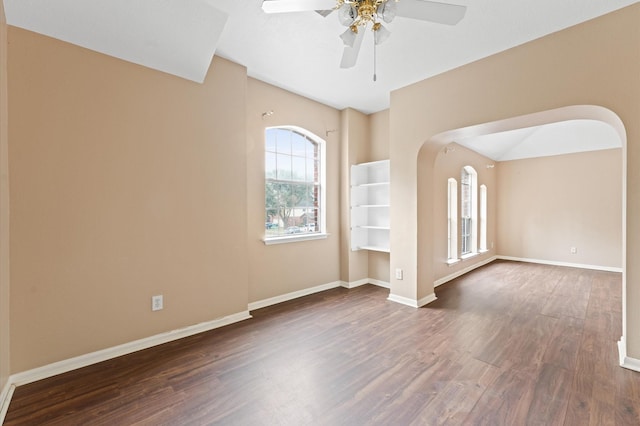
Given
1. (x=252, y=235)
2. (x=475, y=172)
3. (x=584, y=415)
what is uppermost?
(x=475, y=172)

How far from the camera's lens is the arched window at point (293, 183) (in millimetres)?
3779

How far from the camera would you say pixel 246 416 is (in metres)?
1.68

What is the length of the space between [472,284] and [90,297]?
16.8ft

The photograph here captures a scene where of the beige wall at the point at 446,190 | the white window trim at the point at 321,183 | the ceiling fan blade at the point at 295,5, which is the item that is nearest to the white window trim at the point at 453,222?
the beige wall at the point at 446,190

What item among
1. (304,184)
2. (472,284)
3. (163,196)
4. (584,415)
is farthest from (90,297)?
(472,284)

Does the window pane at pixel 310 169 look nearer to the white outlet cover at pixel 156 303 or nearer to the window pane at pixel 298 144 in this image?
the window pane at pixel 298 144

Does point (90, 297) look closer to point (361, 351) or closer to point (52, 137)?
point (52, 137)

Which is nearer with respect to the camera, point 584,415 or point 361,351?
point 584,415

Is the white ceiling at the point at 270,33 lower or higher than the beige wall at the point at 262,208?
higher

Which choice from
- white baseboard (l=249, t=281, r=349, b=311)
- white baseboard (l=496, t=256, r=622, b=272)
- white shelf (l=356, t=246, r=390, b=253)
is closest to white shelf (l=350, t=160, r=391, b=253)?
white shelf (l=356, t=246, r=390, b=253)

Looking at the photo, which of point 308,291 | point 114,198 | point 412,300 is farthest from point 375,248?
point 114,198

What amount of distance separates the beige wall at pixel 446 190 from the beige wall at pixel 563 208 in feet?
2.06

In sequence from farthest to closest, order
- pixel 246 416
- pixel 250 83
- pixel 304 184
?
pixel 304 184, pixel 250 83, pixel 246 416

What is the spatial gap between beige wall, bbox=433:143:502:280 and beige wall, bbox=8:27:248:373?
10.6 ft
